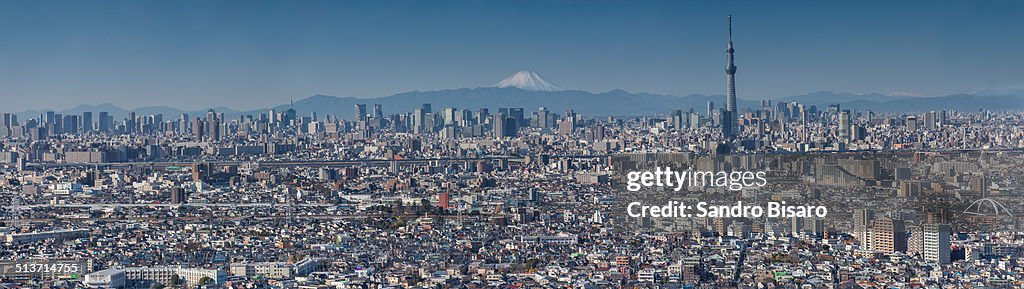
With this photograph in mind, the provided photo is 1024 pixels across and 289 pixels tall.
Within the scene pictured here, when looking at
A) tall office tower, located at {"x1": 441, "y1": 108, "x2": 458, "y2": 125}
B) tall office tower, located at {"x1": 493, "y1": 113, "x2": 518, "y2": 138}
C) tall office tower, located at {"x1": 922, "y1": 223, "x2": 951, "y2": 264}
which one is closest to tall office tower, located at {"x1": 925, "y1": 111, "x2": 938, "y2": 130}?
tall office tower, located at {"x1": 493, "y1": 113, "x2": 518, "y2": 138}

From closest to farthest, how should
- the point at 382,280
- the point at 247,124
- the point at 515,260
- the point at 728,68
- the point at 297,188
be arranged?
the point at 382,280, the point at 515,260, the point at 297,188, the point at 728,68, the point at 247,124

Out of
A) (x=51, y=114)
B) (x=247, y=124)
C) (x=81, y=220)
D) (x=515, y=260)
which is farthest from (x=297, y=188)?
(x=247, y=124)

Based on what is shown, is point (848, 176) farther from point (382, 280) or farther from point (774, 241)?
point (382, 280)

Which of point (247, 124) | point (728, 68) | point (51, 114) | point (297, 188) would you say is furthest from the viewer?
point (247, 124)

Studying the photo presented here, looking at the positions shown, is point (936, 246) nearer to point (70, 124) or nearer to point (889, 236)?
point (889, 236)

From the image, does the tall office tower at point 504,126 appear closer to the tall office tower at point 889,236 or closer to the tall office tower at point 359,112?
the tall office tower at point 359,112

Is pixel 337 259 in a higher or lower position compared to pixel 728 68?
lower
